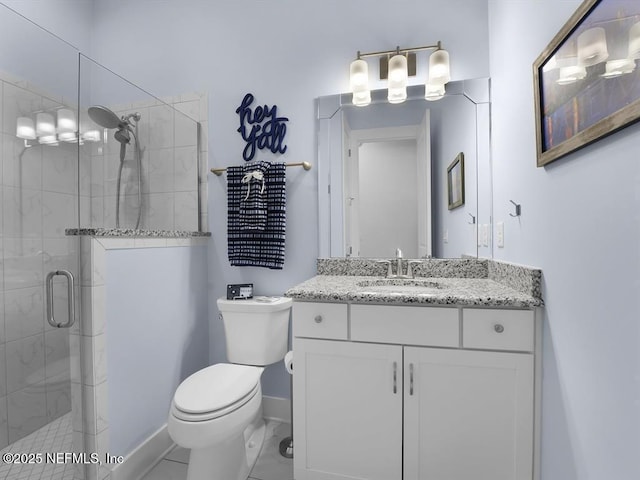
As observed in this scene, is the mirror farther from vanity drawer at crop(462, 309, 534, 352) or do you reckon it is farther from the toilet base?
the toilet base

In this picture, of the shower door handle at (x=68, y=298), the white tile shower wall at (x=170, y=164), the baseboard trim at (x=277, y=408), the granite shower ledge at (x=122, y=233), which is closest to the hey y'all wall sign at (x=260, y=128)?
the white tile shower wall at (x=170, y=164)

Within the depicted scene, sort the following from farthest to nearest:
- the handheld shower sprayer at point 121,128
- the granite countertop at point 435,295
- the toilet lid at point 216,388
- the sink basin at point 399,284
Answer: the handheld shower sprayer at point 121,128
the sink basin at point 399,284
the toilet lid at point 216,388
the granite countertop at point 435,295

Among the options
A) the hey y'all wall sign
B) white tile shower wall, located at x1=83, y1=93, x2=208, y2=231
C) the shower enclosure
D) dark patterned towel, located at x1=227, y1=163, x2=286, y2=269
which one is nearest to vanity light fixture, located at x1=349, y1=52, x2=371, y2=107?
the hey y'all wall sign

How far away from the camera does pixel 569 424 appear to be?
0.98 meters

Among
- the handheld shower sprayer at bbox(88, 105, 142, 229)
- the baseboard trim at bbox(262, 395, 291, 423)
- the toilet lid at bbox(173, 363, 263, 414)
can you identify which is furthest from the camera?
the baseboard trim at bbox(262, 395, 291, 423)

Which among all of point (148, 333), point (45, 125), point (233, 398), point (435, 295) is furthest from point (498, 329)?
point (45, 125)

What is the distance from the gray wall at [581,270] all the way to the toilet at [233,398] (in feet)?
3.78

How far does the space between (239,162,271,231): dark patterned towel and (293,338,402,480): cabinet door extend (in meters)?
0.78

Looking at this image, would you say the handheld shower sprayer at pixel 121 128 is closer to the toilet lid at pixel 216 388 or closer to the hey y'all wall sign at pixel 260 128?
the hey y'all wall sign at pixel 260 128

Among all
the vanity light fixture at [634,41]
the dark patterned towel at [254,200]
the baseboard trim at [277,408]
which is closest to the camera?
the vanity light fixture at [634,41]

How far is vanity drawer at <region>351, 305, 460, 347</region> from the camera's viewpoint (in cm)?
120

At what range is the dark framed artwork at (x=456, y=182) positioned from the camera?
1739mm

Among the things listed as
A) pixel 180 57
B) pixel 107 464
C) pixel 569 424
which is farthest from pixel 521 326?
pixel 180 57

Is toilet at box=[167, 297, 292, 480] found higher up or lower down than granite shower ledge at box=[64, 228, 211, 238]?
lower down
